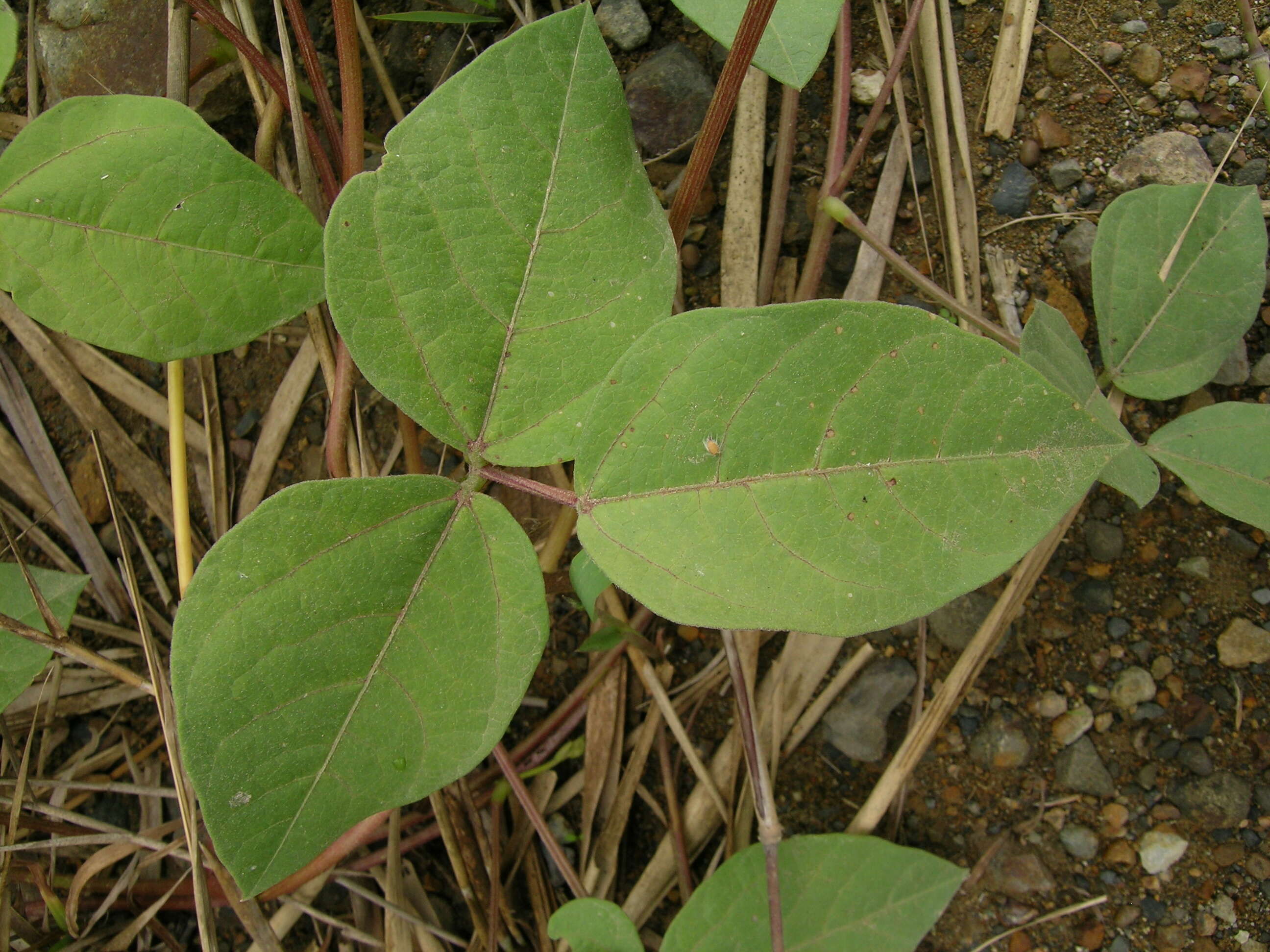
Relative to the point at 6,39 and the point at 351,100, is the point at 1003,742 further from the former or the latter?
the point at 6,39

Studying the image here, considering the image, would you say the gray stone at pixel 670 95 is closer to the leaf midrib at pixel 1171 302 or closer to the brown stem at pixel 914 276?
the brown stem at pixel 914 276

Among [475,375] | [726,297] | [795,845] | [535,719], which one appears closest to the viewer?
[475,375]

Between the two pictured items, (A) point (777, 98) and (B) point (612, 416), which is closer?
(B) point (612, 416)

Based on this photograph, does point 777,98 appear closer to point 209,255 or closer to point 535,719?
point 209,255

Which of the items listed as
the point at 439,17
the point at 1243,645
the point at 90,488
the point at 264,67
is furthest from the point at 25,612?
the point at 1243,645

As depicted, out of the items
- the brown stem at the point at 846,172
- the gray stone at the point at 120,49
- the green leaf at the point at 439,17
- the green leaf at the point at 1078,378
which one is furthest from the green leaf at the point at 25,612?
the green leaf at the point at 1078,378

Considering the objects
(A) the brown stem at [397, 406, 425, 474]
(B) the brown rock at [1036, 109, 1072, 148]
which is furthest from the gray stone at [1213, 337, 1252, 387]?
(A) the brown stem at [397, 406, 425, 474]

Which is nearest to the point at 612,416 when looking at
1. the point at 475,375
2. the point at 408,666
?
the point at 475,375
